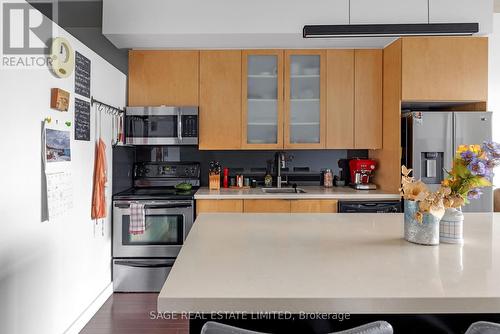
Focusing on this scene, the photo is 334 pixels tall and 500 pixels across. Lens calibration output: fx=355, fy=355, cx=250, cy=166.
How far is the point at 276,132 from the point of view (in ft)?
11.9

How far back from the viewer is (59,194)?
2133 mm

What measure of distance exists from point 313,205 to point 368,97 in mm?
1258

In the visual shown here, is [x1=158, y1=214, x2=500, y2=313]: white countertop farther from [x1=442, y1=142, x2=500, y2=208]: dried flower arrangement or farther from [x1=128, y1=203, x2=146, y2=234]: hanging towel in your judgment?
[x1=128, y1=203, x2=146, y2=234]: hanging towel

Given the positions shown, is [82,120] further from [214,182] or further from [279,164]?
[279,164]

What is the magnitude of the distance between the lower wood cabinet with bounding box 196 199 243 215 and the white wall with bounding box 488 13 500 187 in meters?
2.89

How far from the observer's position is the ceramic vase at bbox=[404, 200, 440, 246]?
145 cm

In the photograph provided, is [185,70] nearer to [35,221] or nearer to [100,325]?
[35,221]

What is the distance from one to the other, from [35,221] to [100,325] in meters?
1.09

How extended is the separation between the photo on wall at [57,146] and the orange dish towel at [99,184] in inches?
17.7

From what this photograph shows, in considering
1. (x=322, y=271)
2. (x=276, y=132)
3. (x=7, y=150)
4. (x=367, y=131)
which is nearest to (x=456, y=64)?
(x=367, y=131)

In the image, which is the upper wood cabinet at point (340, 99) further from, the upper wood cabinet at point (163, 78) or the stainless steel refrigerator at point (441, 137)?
the upper wood cabinet at point (163, 78)

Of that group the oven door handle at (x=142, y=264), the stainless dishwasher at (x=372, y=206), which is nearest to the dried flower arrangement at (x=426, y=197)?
the stainless dishwasher at (x=372, y=206)

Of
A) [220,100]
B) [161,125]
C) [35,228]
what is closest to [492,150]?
[35,228]

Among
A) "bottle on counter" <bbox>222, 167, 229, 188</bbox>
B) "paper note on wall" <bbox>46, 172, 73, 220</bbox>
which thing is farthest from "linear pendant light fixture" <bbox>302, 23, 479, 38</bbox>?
"bottle on counter" <bbox>222, 167, 229, 188</bbox>
